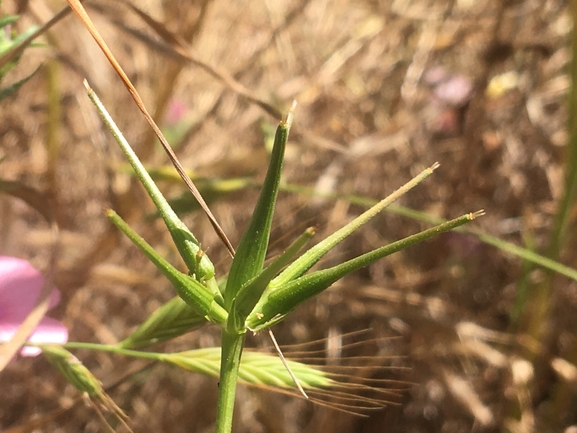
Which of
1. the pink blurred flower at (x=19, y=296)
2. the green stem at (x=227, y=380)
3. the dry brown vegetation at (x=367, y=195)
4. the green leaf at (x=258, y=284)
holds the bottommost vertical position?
the green stem at (x=227, y=380)

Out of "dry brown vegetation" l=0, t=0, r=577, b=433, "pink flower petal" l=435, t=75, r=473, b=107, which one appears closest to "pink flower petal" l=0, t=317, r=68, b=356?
"dry brown vegetation" l=0, t=0, r=577, b=433

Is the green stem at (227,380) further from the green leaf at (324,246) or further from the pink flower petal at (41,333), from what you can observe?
the pink flower petal at (41,333)

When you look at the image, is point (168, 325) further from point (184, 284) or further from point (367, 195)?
point (367, 195)

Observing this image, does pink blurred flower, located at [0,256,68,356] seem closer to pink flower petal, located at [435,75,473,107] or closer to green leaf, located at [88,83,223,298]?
green leaf, located at [88,83,223,298]

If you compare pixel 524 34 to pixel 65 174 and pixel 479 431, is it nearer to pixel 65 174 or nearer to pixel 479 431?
pixel 479 431

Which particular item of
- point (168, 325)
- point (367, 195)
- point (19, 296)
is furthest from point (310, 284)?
point (367, 195)

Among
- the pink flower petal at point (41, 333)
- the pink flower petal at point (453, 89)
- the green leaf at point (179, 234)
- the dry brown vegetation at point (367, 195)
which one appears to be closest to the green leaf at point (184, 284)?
the green leaf at point (179, 234)
